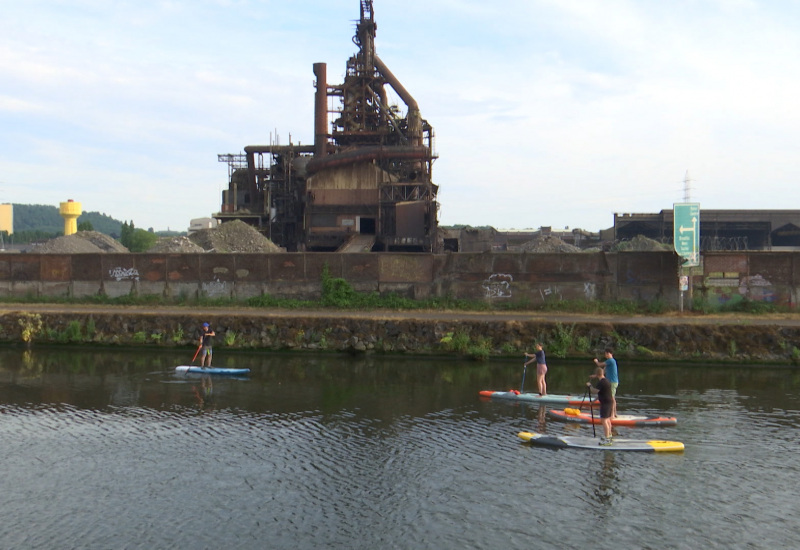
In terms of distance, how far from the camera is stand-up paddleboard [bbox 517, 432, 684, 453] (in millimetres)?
18234

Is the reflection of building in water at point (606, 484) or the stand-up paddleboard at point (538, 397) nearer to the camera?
the reflection of building in water at point (606, 484)

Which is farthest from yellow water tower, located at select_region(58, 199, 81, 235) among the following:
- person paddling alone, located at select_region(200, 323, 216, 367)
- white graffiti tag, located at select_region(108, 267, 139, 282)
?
person paddling alone, located at select_region(200, 323, 216, 367)

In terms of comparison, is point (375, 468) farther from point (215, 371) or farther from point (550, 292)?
point (550, 292)

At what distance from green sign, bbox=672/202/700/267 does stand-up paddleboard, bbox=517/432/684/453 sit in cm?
1720

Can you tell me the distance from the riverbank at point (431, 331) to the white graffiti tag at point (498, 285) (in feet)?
5.78

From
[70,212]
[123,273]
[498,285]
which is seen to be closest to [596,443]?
[498,285]

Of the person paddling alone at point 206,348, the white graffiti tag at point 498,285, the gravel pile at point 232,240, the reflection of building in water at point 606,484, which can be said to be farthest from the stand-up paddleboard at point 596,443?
the gravel pile at point 232,240

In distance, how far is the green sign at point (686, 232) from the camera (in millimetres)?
33812

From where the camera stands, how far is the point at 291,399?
23734 millimetres

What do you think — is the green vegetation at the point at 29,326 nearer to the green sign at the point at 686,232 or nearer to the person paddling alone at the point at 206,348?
the person paddling alone at the point at 206,348

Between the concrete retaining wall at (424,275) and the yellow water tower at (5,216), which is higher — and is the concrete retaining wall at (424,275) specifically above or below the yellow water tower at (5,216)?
below

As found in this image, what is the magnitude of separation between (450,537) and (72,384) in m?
18.4

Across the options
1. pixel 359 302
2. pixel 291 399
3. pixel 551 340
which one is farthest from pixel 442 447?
pixel 359 302

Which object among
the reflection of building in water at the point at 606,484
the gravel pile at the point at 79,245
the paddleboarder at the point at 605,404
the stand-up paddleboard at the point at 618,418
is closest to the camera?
the reflection of building in water at the point at 606,484
